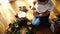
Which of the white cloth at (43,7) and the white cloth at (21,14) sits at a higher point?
the white cloth at (43,7)

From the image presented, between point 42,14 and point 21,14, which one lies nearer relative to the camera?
point 42,14

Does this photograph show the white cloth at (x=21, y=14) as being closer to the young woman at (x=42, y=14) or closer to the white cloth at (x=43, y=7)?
the young woman at (x=42, y=14)

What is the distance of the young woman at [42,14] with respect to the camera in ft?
3.29

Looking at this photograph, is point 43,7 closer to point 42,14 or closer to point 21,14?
point 42,14

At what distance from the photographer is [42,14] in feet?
3.37

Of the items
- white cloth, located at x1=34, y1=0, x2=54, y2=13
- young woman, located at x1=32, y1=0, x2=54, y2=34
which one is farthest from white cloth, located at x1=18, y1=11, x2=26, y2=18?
white cloth, located at x1=34, y1=0, x2=54, y2=13

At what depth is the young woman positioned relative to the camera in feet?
3.29

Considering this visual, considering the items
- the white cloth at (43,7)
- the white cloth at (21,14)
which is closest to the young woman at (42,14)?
the white cloth at (43,7)

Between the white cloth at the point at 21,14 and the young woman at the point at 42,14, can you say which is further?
the white cloth at the point at 21,14

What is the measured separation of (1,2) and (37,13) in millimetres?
434

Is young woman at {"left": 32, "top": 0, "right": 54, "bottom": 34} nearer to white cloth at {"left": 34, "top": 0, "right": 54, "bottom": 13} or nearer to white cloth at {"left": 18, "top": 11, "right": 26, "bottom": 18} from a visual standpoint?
white cloth at {"left": 34, "top": 0, "right": 54, "bottom": 13}

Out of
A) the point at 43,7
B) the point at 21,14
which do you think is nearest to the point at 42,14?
the point at 43,7

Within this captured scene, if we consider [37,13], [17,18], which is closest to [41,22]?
[37,13]

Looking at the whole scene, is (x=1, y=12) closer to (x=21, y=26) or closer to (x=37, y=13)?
(x=21, y=26)
